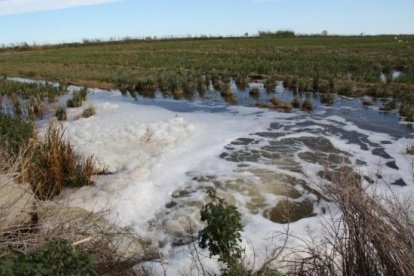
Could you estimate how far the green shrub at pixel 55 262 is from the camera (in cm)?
313

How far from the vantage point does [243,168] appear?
8.80 metres

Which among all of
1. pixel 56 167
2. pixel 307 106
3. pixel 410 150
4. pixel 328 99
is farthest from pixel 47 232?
pixel 328 99

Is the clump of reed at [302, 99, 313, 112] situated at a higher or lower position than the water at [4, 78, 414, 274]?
lower

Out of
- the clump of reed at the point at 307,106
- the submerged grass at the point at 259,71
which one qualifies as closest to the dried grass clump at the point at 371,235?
the clump of reed at the point at 307,106

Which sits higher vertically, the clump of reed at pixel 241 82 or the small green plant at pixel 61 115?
the small green plant at pixel 61 115

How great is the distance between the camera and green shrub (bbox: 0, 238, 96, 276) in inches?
123

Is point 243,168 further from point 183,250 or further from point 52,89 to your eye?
point 52,89

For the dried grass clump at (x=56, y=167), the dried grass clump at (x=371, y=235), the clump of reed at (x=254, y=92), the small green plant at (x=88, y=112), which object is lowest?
the clump of reed at (x=254, y=92)

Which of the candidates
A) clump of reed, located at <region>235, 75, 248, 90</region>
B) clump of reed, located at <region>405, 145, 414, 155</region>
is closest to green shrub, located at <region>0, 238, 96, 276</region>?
clump of reed, located at <region>405, 145, 414, 155</region>

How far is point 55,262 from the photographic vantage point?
3.25m

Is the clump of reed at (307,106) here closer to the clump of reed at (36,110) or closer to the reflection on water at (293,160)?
the reflection on water at (293,160)

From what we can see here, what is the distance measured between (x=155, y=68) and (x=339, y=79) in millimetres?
10420

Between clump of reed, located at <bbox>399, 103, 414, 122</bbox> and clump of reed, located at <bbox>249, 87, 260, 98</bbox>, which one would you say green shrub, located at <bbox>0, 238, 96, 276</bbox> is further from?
clump of reed, located at <bbox>249, 87, 260, 98</bbox>

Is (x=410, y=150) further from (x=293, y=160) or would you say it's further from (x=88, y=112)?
(x=88, y=112)
